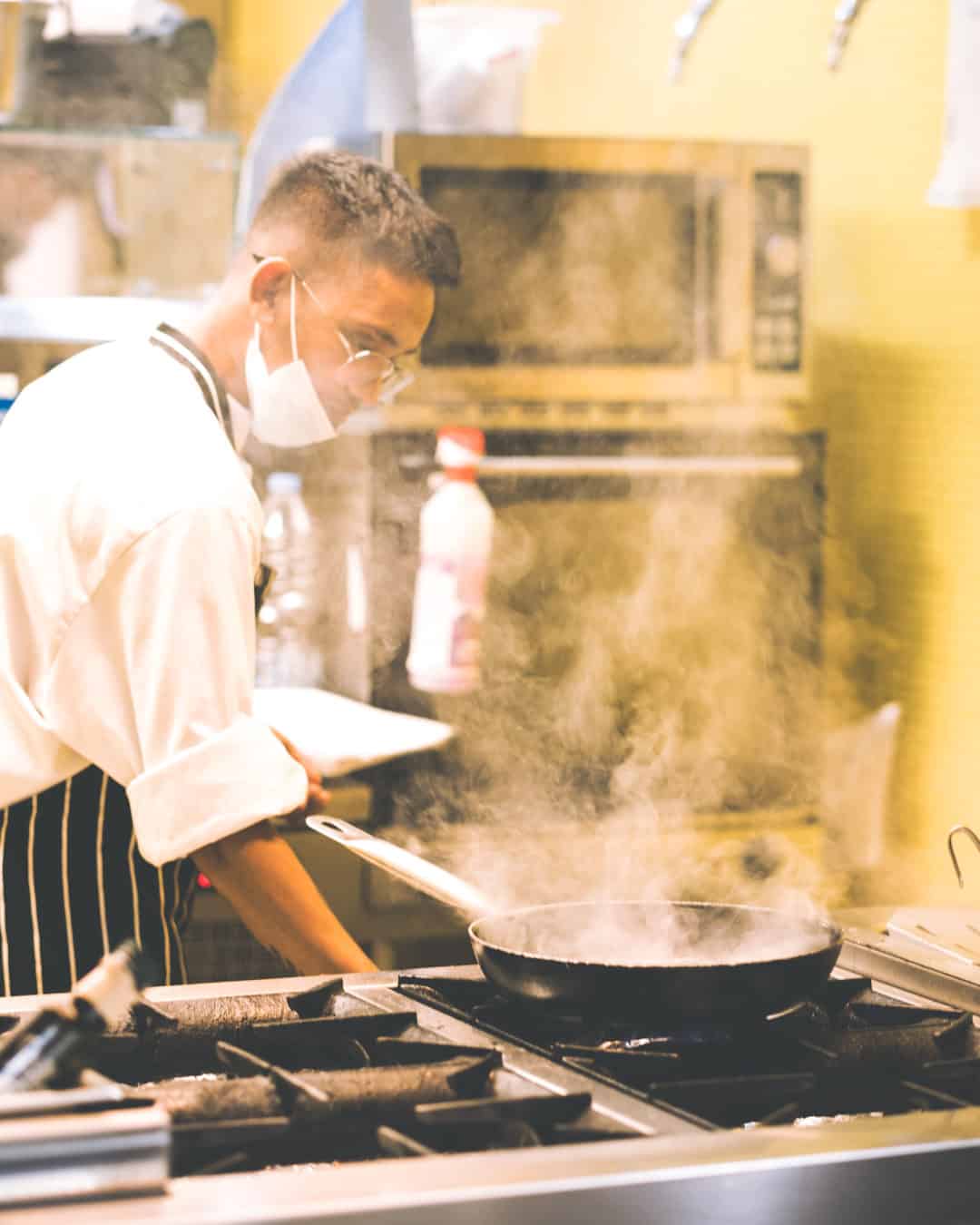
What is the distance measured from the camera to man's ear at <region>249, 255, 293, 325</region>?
1811mm

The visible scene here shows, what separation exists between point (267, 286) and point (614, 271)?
962 mm

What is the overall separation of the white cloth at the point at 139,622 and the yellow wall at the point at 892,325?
1340mm

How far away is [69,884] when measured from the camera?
165 centimetres

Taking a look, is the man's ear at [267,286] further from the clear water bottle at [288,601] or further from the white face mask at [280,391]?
the clear water bottle at [288,601]

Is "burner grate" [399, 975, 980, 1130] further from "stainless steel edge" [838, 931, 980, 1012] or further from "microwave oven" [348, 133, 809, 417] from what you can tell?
"microwave oven" [348, 133, 809, 417]

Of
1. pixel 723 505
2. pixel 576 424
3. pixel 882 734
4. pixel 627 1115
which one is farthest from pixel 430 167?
pixel 627 1115

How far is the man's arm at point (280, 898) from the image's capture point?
1.56m

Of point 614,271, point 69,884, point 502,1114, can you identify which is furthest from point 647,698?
point 502,1114

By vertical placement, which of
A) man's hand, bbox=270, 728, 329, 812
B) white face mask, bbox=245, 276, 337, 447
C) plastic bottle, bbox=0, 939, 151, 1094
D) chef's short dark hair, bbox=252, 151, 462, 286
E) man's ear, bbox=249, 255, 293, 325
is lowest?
man's hand, bbox=270, 728, 329, 812

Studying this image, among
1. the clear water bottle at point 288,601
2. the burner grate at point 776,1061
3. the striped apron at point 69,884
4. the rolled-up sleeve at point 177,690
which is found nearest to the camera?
the burner grate at point 776,1061

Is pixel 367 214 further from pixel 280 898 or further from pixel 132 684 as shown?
pixel 280 898

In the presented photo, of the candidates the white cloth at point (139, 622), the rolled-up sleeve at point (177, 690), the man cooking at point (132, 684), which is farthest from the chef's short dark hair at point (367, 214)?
the rolled-up sleeve at point (177, 690)

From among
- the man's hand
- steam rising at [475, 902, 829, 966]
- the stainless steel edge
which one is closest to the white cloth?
the man's hand

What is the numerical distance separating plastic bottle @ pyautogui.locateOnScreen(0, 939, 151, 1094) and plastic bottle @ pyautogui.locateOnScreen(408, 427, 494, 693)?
1.82 meters
